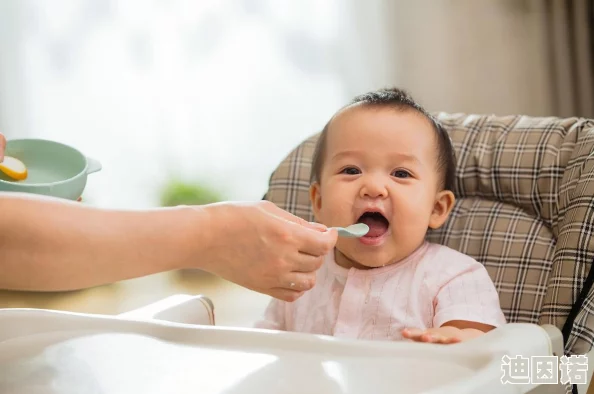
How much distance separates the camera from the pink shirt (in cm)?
121

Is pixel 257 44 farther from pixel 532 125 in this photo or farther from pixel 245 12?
pixel 532 125

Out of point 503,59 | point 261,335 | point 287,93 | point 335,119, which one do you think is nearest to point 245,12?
point 287,93

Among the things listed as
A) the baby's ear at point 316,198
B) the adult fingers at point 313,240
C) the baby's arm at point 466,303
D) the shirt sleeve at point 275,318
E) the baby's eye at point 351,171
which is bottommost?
the shirt sleeve at point 275,318

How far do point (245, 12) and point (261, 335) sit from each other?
238 centimetres

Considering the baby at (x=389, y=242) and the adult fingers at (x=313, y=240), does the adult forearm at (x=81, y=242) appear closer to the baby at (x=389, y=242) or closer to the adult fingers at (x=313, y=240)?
the adult fingers at (x=313, y=240)

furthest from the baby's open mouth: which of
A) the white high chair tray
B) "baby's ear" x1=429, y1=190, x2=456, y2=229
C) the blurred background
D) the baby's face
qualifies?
the blurred background

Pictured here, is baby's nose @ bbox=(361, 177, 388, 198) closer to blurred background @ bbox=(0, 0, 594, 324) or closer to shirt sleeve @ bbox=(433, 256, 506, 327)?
shirt sleeve @ bbox=(433, 256, 506, 327)

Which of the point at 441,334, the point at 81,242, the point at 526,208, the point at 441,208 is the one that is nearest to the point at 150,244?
the point at 81,242

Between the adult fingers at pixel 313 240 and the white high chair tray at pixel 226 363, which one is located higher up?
the adult fingers at pixel 313 240

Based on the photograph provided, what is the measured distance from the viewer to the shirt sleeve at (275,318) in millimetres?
1379

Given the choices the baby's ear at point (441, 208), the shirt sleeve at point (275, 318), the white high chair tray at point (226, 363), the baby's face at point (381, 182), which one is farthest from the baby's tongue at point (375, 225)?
the white high chair tray at point (226, 363)

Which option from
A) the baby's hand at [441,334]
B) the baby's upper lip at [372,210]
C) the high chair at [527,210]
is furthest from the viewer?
the baby's upper lip at [372,210]

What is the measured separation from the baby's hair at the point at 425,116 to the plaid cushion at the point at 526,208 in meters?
0.06

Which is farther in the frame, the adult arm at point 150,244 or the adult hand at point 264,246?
the adult hand at point 264,246
